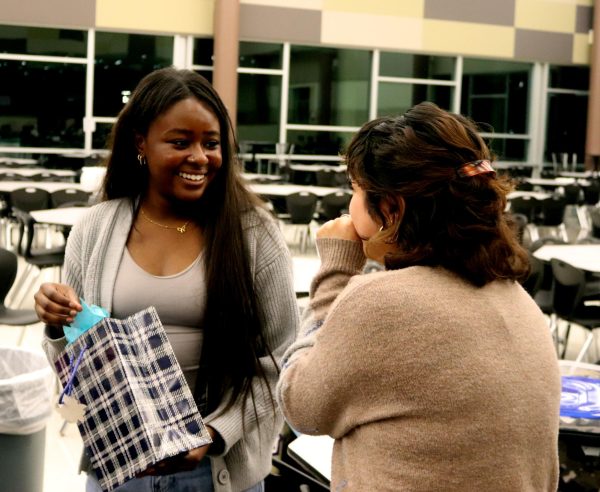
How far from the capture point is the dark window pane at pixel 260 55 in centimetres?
1571

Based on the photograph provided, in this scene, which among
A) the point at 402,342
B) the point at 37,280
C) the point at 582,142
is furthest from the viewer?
the point at 582,142

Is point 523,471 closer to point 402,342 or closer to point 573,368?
point 402,342

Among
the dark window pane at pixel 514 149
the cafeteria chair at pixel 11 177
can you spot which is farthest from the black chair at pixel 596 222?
the dark window pane at pixel 514 149

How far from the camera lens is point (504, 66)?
17.7m

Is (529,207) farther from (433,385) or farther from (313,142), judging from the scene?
(433,385)

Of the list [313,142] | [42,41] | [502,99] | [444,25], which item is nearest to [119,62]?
[42,41]

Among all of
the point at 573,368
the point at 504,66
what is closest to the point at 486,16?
the point at 504,66

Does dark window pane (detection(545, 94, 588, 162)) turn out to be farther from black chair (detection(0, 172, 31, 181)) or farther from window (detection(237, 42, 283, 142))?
black chair (detection(0, 172, 31, 181))

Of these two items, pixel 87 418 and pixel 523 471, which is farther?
pixel 87 418

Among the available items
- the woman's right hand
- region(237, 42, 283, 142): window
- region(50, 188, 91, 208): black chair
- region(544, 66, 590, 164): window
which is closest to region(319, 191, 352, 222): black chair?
region(50, 188, 91, 208): black chair

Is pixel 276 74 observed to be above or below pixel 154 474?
above

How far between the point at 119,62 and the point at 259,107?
253 cm

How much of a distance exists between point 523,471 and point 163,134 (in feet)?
2.91

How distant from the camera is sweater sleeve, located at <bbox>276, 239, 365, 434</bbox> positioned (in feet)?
4.17
